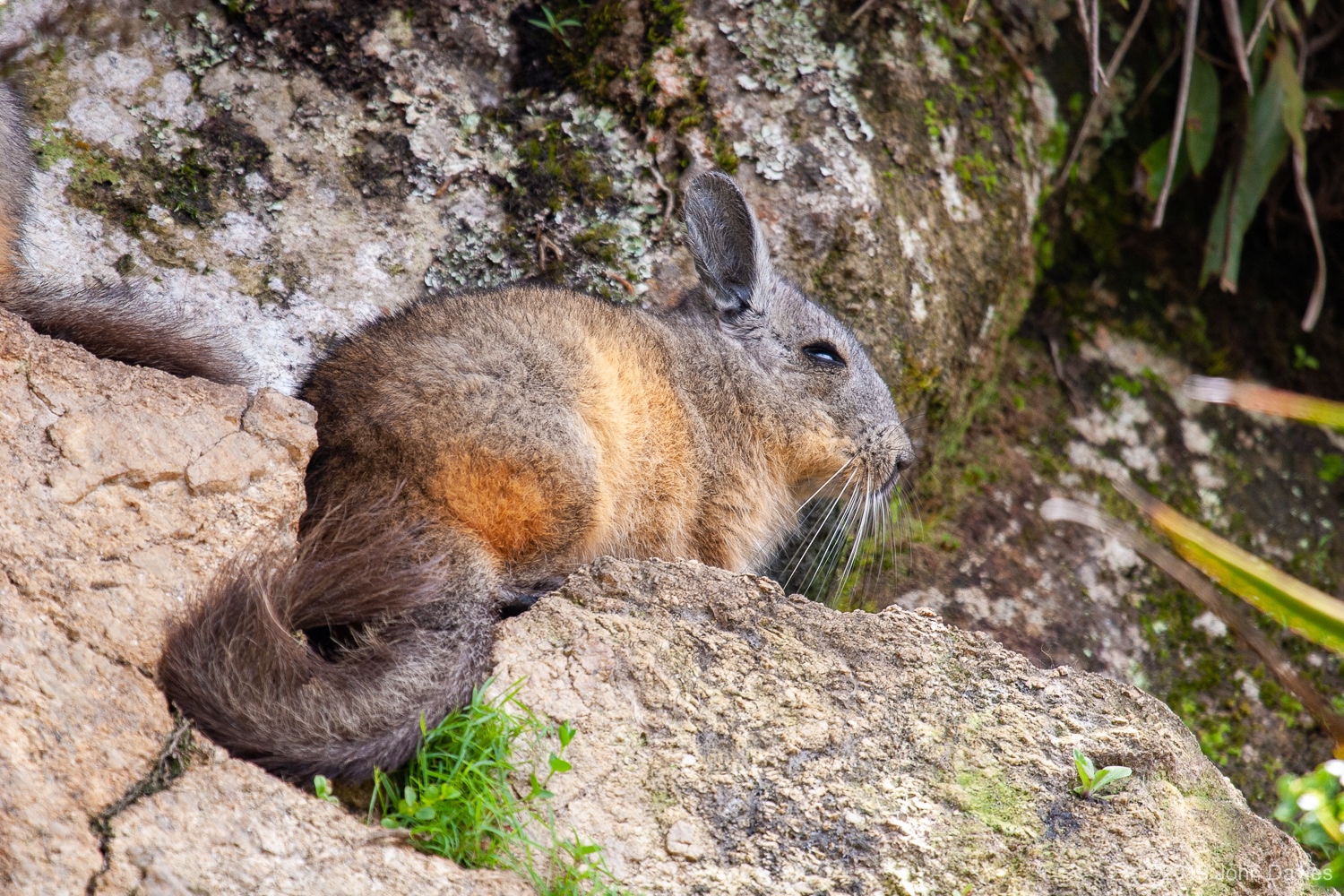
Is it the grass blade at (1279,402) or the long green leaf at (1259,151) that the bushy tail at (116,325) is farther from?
the long green leaf at (1259,151)

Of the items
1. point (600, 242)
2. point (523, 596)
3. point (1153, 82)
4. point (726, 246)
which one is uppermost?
point (1153, 82)

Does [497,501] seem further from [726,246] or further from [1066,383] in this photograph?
[1066,383]

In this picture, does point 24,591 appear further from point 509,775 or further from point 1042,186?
point 1042,186

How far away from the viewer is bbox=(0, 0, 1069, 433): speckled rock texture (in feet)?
15.0

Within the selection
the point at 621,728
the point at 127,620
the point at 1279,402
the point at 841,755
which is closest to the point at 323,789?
the point at 127,620

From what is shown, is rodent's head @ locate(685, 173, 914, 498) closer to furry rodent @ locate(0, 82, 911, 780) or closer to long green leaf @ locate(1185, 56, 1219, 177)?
furry rodent @ locate(0, 82, 911, 780)

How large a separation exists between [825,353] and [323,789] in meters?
2.97

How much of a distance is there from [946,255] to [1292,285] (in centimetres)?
251

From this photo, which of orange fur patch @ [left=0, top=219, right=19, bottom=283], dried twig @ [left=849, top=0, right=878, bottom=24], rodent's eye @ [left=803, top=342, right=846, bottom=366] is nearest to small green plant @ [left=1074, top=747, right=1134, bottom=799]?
rodent's eye @ [left=803, top=342, right=846, bottom=366]

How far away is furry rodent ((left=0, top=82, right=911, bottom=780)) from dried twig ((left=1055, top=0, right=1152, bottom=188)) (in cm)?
189

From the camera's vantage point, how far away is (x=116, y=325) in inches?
146

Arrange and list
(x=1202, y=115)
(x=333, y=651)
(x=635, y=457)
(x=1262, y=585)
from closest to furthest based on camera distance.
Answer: (x=1262, y=585) < (x=333, y=651) < (x=635, y=457) < (x=1202, y=115)

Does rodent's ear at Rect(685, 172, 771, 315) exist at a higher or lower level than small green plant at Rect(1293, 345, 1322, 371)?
higher

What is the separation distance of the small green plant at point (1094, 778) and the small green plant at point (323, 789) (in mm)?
1949
